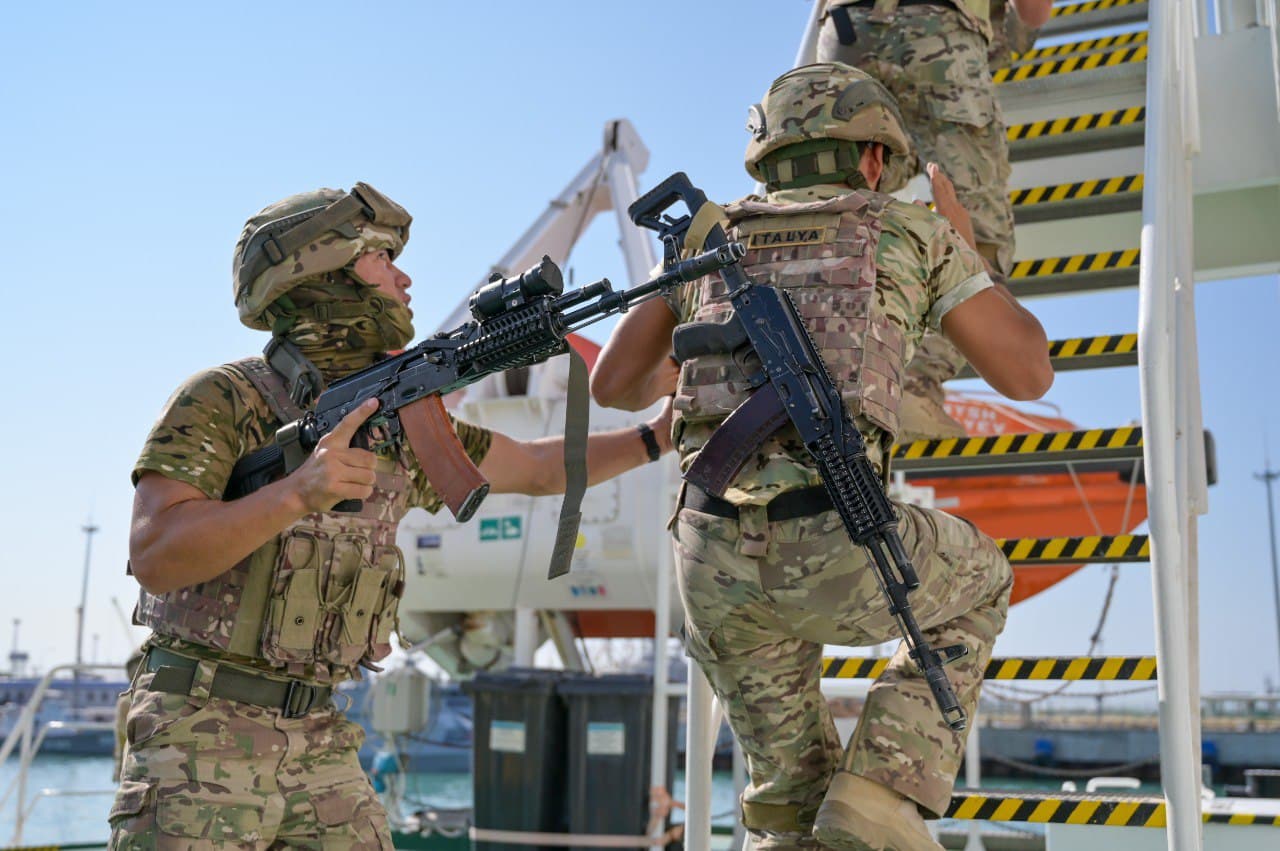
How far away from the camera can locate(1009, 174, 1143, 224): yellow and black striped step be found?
4.01 m

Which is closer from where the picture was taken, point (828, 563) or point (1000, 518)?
point (828, 563)

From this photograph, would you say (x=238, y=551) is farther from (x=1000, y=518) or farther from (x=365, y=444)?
(x=1000, y=518)

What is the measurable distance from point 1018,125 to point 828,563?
9.14 ft

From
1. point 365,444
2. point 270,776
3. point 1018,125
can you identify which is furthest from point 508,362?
point 1018,125

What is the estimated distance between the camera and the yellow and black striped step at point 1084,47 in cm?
469

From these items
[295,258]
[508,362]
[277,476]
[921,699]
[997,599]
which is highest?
[295,258]

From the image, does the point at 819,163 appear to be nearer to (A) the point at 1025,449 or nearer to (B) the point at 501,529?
(A) the point at 1025,449

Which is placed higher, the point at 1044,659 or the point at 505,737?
the point at 1044,659

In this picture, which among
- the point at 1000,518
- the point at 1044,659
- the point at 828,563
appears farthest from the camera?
the point at 1000,518

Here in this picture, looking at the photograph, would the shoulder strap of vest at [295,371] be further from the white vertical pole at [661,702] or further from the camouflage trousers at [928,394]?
the white vertical pole at [661,702]

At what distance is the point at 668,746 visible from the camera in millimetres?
7105

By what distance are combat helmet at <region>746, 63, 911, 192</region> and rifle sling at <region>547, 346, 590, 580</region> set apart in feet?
2.07

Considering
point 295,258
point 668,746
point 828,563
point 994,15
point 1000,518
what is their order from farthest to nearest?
1. point 1000,518
2. point 668,746
3. point 994,15
4. point 295,258
5. point 828,563

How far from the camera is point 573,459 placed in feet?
8.94
